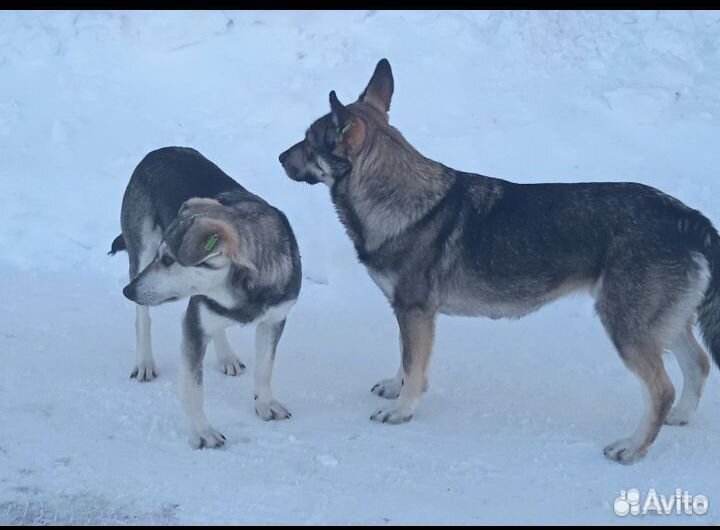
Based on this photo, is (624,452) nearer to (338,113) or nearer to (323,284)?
(338,113)

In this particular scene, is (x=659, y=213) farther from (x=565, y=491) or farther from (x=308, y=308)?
(x=308, y=308)

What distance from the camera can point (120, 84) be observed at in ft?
33.1

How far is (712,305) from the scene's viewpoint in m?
4.69

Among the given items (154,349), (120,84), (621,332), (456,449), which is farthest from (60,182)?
(621,332)

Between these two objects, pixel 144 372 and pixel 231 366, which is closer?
pixel 144 372

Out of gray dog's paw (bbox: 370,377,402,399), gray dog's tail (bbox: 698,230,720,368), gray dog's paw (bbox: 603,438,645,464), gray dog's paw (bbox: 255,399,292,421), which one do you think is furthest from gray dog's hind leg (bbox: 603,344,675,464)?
gray dog's paw (bbox: 255,399,292,421)

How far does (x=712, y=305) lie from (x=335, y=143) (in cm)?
239

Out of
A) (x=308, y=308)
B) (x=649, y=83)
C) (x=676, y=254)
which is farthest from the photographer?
(x=649, y=83)

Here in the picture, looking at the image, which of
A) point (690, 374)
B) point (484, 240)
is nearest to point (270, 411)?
point (484, 240)

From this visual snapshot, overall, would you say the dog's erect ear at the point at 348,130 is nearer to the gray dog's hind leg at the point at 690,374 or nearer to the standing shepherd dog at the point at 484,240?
the standing shepherd dog at the point at 484,240

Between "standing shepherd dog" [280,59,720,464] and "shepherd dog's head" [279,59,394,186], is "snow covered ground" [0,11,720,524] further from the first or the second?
"shepherd dog's head" [279,59,394,186]

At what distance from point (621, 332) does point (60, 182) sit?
19.6 feet

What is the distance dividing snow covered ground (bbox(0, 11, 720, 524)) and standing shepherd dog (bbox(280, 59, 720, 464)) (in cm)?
53

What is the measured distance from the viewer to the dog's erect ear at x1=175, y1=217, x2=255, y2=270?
4.43m
